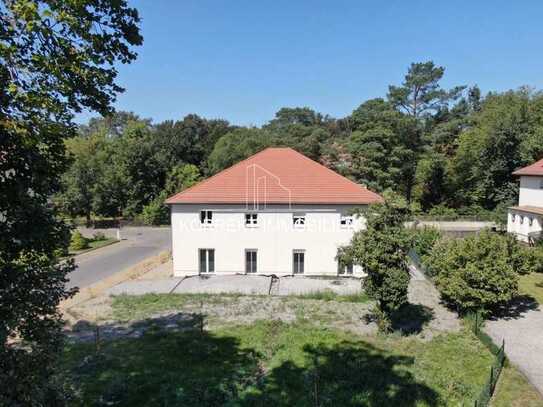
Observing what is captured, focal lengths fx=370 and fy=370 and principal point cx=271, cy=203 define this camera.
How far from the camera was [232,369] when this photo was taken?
12.2 metres

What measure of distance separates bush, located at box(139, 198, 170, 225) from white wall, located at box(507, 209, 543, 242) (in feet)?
133

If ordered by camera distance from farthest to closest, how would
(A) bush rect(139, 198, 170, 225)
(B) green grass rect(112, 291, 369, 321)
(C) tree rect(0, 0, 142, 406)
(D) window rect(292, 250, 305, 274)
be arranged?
1. (A) bush rect(139, 198, 170, 225)
2. (D) window rect(292, 250, 305, 274)
3. (B) green grass rect(112, 291, 369, 321)
4. (C) tree rect(0, 0, 142, 406)

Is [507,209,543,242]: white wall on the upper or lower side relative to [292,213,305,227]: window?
lower

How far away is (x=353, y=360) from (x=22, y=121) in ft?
39.2

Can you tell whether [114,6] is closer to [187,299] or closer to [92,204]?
[187,299]

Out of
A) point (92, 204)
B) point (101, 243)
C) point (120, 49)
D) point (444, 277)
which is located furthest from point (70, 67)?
point (92, 204)

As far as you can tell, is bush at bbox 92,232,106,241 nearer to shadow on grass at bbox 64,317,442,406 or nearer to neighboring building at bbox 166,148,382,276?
neighboring building at bbox 166,148,382,276

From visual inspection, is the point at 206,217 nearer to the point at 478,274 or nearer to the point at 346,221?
the point at 346,221

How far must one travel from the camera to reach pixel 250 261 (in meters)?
25.7

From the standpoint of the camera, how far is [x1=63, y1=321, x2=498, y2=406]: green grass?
34.0ft

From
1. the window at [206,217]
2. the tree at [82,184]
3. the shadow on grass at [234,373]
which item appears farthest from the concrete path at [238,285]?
the tree at [82,184]

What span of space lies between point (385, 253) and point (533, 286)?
1383 cm

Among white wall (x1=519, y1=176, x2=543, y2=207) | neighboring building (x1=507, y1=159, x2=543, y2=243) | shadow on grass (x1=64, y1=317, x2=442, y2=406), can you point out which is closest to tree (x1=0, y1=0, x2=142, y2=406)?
shadow on grass (x1=64, y1=317, x2=442, y2=406)

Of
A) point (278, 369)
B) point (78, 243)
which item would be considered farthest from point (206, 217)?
point (78, 243)
